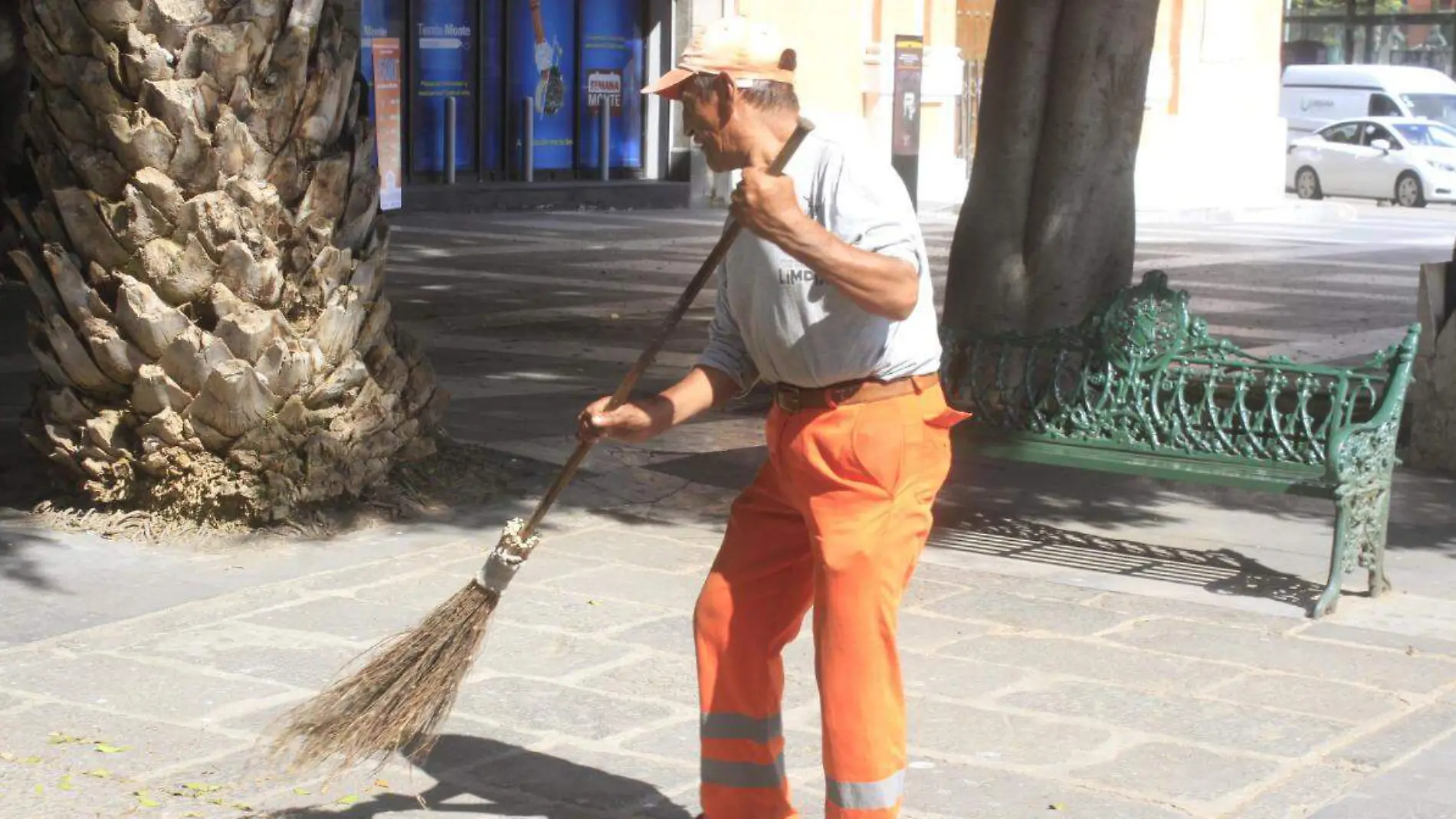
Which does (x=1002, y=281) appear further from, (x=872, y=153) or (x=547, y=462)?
(x=872, y=153)

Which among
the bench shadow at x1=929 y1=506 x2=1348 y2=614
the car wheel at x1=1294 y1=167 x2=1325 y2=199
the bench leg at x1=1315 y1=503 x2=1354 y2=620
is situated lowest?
the bench shadow at x1=929 y1=506 x2=1348 y2=614

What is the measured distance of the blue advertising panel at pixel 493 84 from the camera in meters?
23.6

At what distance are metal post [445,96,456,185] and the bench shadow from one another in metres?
16.0

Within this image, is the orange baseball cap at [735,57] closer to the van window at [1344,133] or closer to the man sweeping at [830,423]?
the man sweeping at [830,423]

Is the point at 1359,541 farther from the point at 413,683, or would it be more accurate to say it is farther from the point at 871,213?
the point at 413,683

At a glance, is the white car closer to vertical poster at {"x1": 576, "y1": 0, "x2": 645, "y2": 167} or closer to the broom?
vertical poster at {"x1": 576, "y1": 0, "x2": 645, "y2": 167}

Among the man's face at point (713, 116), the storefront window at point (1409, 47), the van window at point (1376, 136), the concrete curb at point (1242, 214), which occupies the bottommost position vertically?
the concrete curb at point (1242, 214)

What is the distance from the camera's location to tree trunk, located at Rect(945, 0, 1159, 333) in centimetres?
877

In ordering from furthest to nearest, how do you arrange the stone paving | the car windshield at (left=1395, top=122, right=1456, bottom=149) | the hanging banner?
the car windshield at (left=1395, top=122, right=1456, bottom=149), the hanging banner, the stone paving

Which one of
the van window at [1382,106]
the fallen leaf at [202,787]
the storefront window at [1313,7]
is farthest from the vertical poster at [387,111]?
the storefront window at [1313,7]

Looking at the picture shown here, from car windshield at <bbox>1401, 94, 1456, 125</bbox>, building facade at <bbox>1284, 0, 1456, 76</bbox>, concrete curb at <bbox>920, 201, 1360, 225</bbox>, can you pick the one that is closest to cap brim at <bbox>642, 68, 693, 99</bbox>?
concrete curb at <bbox>920, 201, 1360, 225</bbox>

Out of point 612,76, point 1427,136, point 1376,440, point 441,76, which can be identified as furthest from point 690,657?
point 1427,136

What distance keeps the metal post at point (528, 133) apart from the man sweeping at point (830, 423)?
20303mm

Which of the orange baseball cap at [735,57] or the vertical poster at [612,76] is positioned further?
the vertical poster at [612,76]
